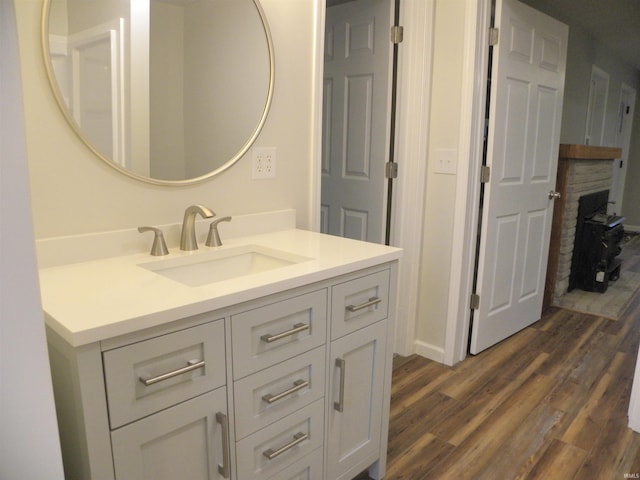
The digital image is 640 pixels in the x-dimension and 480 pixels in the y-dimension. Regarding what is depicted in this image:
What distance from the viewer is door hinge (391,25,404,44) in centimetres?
245

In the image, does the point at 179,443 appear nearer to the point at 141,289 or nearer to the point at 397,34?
the point at 141,289

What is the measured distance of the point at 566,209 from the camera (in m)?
3.53

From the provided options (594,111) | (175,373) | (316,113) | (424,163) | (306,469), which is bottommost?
(306,469)

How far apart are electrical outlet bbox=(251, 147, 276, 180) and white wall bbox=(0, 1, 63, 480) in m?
1.12

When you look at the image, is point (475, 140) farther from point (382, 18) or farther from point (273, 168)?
point (273, 168)

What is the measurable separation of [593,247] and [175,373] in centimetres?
375

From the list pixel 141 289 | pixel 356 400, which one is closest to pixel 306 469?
pixel 356 400

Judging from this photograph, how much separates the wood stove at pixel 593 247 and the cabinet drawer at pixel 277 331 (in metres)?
3.15

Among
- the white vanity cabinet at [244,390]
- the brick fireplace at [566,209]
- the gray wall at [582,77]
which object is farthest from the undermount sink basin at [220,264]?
the gray wall at [582,77]

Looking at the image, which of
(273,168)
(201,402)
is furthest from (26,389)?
(273,168)

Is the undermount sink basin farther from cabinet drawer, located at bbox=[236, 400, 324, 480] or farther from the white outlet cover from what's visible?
the white outlet cover

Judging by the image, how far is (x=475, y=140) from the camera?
244 cm

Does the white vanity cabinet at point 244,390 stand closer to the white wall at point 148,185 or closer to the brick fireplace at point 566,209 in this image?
the white wall at point 148,185

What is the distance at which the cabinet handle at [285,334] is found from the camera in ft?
3.99
